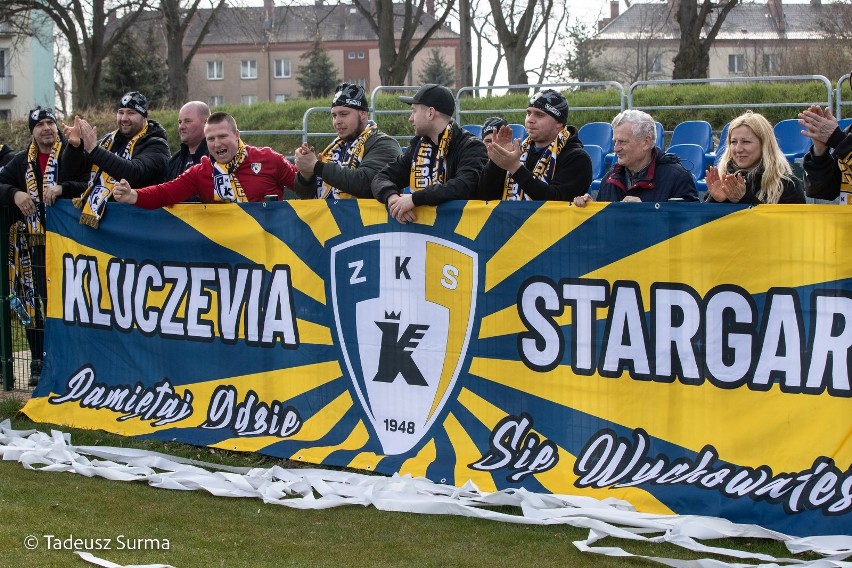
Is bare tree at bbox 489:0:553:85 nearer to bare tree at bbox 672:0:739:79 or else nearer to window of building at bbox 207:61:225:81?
bare tree at bbox 672:0:739:79

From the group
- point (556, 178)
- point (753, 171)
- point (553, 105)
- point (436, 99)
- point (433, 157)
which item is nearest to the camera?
point (753, 171)

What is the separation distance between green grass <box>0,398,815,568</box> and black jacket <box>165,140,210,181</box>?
114 inches

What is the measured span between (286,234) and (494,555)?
280cm

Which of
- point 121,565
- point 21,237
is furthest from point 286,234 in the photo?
point 21,237

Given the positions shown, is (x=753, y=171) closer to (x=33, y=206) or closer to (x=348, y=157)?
(x=348, y=157)

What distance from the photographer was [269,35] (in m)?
47.5

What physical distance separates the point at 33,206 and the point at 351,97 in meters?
3.02

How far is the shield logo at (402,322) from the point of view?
20.6 ft

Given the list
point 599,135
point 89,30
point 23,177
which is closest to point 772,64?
point 89,30

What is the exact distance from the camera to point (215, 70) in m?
90.6

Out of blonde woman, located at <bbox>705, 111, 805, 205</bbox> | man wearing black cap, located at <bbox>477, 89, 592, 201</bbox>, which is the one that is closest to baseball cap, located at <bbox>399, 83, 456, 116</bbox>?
man wearing black cap, located at <bbox>477, 89, 592, 201</bbox>

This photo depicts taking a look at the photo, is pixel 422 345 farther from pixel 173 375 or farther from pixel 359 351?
pixel 173 375

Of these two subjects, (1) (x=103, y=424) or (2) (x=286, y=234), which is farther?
(1) (x=103, y=424)

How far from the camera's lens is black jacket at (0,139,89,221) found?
862 cm
